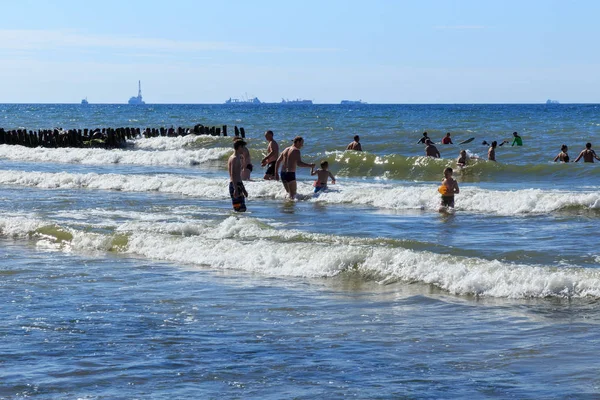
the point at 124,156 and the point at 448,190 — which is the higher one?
the point at 448,190

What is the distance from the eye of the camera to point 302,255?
42.5ft

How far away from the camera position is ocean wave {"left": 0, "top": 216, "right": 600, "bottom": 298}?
10789 millimetres

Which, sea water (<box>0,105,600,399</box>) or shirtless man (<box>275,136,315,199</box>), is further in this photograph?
shirtless man (<box>275,136,315,199</box>)

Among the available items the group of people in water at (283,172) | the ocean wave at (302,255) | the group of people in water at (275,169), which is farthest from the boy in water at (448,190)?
the ocean wave at (302,255)

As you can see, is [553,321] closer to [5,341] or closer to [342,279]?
[342,279]

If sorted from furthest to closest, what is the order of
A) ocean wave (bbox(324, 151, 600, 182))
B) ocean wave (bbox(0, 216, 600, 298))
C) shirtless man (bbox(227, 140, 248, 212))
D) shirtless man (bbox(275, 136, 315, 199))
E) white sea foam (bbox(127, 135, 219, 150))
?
white sea foam (bbox(127, 135, 219, 150)) → ocean wave (bbox(324, 151, 600, 182)) → shirtless man (bbox(275, 136, 315, 199)) → shirtless man (bbox(227, 140, 248, 212)) → ocean wave (bbox(0, 216, 600, 298))

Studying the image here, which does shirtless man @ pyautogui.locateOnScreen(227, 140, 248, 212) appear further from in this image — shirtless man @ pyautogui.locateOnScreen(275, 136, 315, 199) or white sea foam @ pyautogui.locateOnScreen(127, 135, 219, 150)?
white sea foam @ pyautogui.locateOnScreen(127, 135, 219, 150)

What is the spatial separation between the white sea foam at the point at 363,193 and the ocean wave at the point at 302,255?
5.65 m

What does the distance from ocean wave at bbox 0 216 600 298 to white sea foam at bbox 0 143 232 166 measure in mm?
20080

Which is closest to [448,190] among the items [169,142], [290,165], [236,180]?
[290,165]

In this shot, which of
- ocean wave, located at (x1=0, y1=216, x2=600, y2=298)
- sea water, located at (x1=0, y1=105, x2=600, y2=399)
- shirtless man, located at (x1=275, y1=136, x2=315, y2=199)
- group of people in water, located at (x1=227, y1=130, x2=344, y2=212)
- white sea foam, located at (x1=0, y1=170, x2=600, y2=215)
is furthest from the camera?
shirtless man, located at (x1=275, y1=136, x2=315, y2=199)

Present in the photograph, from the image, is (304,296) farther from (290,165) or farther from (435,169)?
(435,169)

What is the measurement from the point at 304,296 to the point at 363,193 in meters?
11.6

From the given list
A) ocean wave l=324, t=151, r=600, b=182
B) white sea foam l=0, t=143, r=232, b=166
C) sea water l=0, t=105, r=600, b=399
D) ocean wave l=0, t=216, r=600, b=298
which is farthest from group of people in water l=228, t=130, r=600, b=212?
white sea foam l=0, t=143, r=232, b=166
